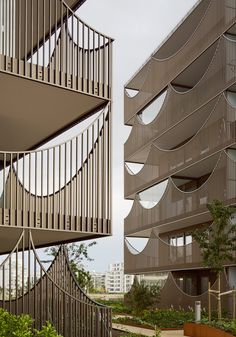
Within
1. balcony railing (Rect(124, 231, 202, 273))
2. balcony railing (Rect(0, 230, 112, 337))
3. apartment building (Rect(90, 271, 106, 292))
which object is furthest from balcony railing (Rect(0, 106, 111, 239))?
apartment building (Rect(90, 271, 106, 292))

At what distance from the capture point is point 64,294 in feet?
36.6

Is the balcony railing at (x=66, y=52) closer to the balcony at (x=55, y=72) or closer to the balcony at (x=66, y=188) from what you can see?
the balcony at (x=55, y=72)

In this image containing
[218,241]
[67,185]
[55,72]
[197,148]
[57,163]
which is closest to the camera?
[55,72]

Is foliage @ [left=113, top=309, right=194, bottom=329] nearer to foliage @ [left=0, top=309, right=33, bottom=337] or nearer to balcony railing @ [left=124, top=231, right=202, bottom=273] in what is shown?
balcony railing @ [left=124, top=231, right=202, bottom=273]

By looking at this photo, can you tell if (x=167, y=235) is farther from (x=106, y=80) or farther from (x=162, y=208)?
(x=106, y=80)

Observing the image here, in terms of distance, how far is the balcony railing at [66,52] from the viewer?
1070cm

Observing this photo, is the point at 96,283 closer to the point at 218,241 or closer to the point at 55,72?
the point at 218,241

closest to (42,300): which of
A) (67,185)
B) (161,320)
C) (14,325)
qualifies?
(14,325)

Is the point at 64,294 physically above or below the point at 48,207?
below

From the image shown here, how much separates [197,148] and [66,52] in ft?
86.5

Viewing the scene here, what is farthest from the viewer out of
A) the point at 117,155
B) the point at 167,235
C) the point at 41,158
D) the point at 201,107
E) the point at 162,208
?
the point at 117,155

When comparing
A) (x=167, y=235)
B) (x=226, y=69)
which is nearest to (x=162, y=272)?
(x=167, y=235)

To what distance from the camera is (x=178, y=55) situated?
41438 millimetres

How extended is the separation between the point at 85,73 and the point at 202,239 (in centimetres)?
1946
